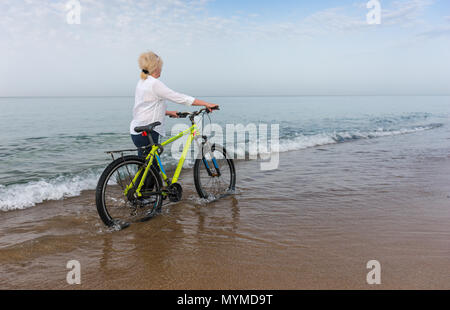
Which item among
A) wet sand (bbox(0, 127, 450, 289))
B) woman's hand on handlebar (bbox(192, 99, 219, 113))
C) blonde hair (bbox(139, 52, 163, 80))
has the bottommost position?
wet sand (bbox(0, 127, 450, 289))

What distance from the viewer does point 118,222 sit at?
3785 mm

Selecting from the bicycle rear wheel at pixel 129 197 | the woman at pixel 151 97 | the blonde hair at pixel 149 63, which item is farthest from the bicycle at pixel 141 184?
the blonde hair at pixel 149 63

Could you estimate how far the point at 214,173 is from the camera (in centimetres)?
505

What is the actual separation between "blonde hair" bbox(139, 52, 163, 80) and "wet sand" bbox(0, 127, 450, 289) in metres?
1.90

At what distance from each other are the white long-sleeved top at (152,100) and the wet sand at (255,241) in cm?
131

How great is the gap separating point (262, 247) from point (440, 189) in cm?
371

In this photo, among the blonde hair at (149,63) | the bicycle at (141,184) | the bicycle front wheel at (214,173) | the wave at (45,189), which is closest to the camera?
the bicycle at (141,184)

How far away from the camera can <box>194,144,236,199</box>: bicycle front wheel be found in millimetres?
4762

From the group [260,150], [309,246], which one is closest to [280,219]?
[309,246]

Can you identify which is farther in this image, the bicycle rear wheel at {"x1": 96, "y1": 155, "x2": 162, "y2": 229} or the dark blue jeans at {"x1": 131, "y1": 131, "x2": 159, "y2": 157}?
the dark blue jeans at {"x1": 131, "y1": 131, "x2": 159, "y2": 157}

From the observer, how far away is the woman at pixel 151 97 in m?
3.87

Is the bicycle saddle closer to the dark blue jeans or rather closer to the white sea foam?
the dark blue jeans

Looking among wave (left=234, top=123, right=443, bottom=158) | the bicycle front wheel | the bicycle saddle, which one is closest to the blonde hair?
the bicycle saddle

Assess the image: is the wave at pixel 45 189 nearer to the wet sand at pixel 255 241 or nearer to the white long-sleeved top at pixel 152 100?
the wet sand at pixel 255 241
